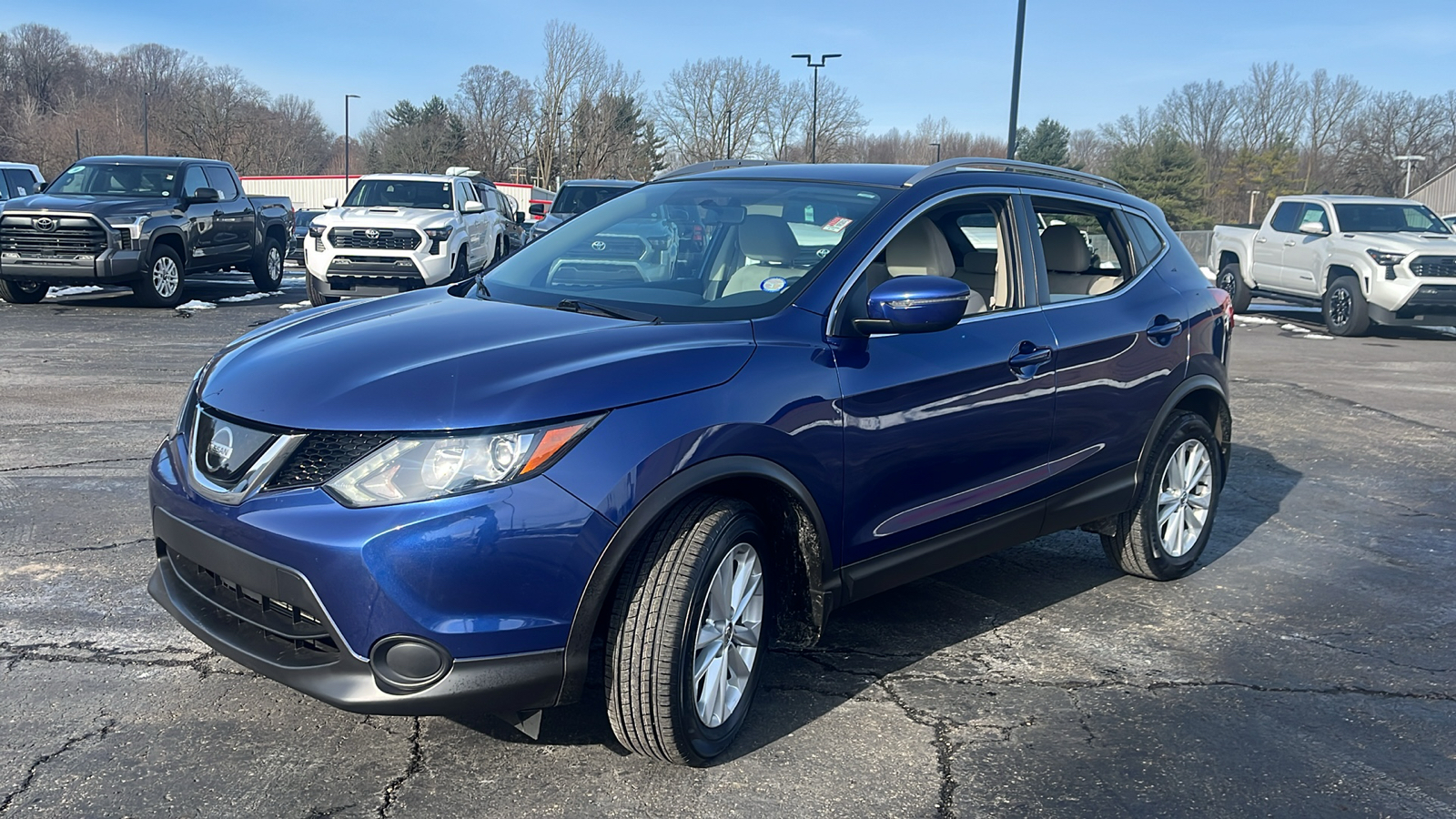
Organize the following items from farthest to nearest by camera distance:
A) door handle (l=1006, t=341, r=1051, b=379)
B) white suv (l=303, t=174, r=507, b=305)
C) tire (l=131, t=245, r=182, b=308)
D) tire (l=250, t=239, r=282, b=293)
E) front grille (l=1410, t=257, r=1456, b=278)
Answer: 1. tire (l=250, t=239, r=282, b=293)
2. front grille (l=1410, t=257, r=1456, b=278)
3. white suv (l=303, t=174, r=507, b=305)
4. tire (l=131, t=245, r=182, b=308)
5. door handle (l=1006, t=341, r=1051, b=379)

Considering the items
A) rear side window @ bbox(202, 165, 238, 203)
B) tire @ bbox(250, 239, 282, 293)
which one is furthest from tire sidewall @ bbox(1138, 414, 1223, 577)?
tire @ bbox(250, 239, 282, 293)

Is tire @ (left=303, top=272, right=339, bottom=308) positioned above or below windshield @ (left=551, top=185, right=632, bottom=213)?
below

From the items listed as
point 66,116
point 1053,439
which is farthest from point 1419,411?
point 66,116

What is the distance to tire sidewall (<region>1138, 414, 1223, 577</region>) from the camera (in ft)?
16.4

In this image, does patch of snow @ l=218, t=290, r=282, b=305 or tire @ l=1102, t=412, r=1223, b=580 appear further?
patch of snow @ l=218, t=290, r=282, b=305

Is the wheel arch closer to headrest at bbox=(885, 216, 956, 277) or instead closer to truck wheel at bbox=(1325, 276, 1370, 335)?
headrest at bbox=(885, 216, 956, 277)

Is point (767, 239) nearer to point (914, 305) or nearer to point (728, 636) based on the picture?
point (914, 305)

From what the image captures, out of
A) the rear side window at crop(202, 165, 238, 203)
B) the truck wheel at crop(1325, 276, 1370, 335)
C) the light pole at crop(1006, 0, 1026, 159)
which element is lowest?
the truck wheel at crop(1325, 276, 1370, 335)

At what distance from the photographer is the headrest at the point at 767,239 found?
12.7 ft

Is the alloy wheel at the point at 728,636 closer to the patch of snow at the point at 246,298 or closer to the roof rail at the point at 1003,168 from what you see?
the roof rail at the point at 1003,168

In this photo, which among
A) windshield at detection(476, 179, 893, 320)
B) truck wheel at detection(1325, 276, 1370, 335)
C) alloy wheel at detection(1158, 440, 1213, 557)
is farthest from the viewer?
truck wheel at detection(1325, 276, 1370, 335)

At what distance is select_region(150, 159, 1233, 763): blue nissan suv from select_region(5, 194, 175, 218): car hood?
12.2 metres

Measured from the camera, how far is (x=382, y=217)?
15359mm

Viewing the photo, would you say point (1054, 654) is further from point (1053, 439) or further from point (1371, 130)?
point (1371, 130)
